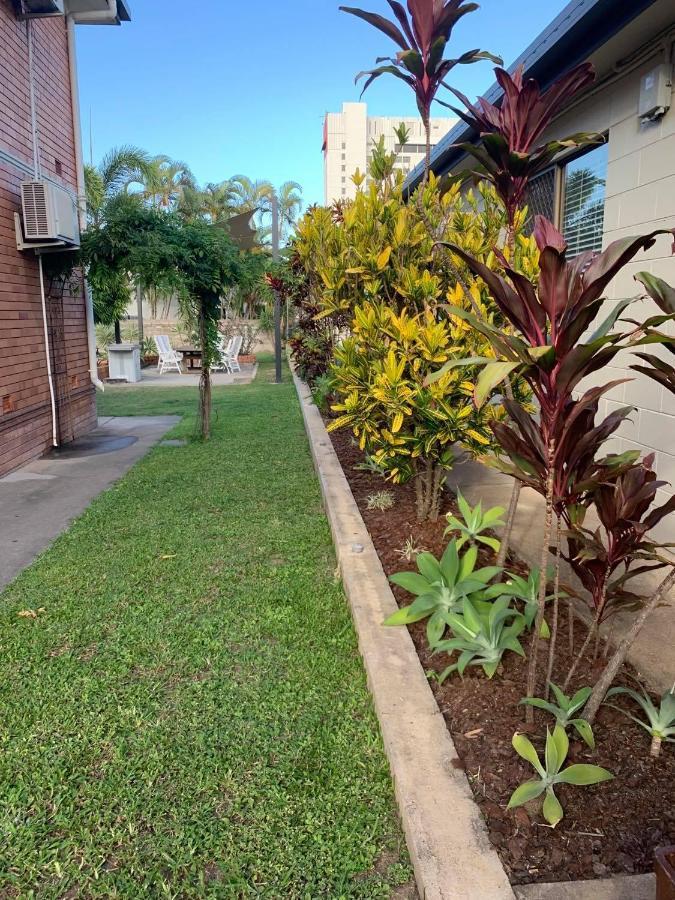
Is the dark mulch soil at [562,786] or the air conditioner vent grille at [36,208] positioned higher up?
the air conditioner vent grille at [36,208]

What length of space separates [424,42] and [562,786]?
3576mm

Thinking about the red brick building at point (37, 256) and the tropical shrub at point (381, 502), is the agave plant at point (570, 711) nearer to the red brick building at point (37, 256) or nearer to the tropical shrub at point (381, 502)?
Result: the tropical shrub at point (381, 502)

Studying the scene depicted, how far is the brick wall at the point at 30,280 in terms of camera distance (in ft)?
22.2

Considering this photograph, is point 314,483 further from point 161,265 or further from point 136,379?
point 136,379

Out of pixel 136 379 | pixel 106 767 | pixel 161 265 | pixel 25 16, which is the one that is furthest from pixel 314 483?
pixel 136 379

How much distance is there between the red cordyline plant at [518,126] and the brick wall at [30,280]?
17.9ft

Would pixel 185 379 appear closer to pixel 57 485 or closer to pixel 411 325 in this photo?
pixel 57 485

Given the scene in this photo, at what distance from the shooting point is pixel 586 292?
176cm

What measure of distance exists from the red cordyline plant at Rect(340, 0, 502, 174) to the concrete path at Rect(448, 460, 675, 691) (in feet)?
7.69

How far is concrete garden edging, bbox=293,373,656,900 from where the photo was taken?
66.2 inches

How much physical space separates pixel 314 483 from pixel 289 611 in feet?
8.96

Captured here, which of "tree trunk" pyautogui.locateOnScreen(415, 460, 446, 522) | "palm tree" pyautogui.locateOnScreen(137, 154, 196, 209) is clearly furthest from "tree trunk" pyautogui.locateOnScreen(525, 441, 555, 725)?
"palm tree" pyautogui.locateOnScreen(137, 154, 196, 209)

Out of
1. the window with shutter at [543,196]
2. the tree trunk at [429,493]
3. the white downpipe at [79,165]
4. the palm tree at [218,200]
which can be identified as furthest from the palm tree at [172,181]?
the tree trunk at [429,493]

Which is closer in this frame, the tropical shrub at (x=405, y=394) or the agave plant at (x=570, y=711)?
the agave plant at (x=570, y=711)
